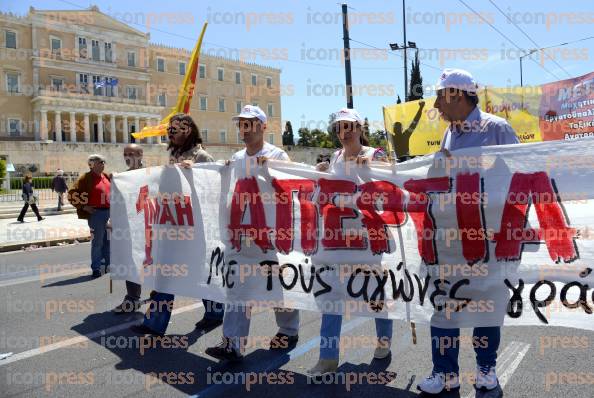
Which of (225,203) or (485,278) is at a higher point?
(225,203)

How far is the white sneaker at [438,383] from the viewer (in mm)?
3428

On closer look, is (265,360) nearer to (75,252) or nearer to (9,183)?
(75,252)

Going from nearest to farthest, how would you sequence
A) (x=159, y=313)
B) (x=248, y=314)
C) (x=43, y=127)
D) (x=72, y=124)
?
1. (x=248, y=314)
2. (x=159, y=313)
3. (x=43, y=127)
4. (x=72, y=124)

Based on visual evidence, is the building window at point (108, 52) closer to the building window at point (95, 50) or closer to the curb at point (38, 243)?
the building window at point (95, 50)

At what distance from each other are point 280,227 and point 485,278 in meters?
1.70

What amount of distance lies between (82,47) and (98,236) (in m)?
64.1

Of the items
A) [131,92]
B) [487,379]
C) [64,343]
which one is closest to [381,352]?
[487,379]

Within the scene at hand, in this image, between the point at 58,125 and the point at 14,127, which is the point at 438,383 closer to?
the point at 58,125

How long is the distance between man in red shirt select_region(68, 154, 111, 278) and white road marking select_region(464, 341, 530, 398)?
5.88 metres

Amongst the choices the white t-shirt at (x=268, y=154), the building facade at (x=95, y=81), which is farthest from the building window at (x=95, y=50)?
the white t-shirt at (x=268, y=154)

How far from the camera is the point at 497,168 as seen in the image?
3492 millimetres

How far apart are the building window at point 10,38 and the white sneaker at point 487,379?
220 ft

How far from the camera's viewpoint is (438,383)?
343 cm

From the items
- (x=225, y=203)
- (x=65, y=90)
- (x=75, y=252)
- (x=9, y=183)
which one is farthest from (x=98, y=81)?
(x=225, y=203)
